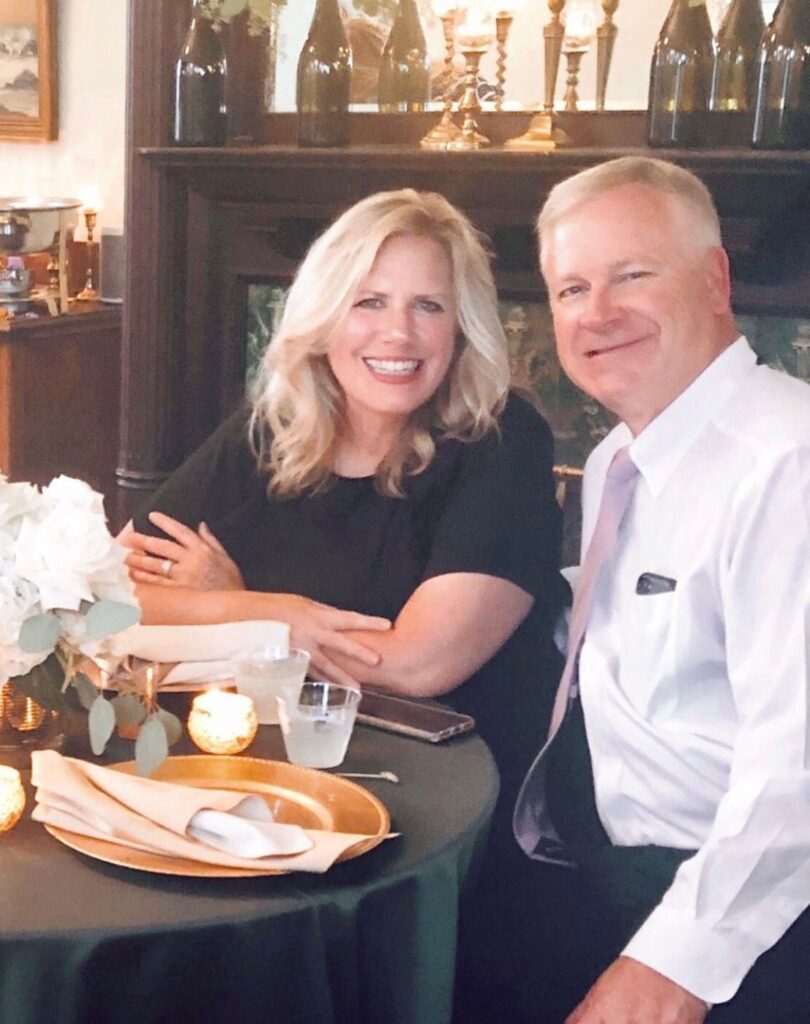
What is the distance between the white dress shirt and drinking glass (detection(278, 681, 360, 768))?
35 cm

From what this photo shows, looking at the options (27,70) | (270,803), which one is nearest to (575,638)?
(270,803)

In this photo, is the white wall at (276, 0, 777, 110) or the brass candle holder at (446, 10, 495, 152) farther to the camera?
the white wall at (276, 0, 777, 110)

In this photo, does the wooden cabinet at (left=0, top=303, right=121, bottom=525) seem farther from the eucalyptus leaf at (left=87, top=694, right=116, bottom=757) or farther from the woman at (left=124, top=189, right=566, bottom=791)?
the eucalyptus leaf at (left=87, top=694, right=116, bottom=757)

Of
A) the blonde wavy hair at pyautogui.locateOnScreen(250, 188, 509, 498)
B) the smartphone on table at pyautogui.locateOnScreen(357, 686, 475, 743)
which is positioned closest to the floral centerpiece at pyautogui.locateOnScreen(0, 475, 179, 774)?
the smartphone on table at pyautogui.locateOnScreen(357, 686, 475, 743)

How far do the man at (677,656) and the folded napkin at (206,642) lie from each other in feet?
1.25

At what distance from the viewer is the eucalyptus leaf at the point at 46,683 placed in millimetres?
1180

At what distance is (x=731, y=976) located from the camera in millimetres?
1264

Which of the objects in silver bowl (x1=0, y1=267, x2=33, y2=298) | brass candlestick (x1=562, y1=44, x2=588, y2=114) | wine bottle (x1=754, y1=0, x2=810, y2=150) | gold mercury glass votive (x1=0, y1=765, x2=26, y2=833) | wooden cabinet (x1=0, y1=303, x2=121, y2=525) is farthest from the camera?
silver bowl (x1=0, y1=267, x2=33, y2=298)

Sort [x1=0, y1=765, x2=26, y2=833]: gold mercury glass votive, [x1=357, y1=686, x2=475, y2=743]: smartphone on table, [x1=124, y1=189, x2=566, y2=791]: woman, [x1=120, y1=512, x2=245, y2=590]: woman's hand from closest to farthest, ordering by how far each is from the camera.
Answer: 1. [x1=0, y1=765, x2=26, y2=833]: gold mercury glass votive
2. [x1=357, y1=686, x2=475, y2=743]: smartphone on table
3. [x1=124, y1=189, x2=566, y2=791]: woman
4. [x1=120, y1=512, x2=245, y2=590]: woman's hand

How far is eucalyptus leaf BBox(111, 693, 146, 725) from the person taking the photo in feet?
4.06

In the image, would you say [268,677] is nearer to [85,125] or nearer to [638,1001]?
[638,1001]

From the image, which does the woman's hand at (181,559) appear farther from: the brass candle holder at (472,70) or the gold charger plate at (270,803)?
the brass candle holder at (472,70)

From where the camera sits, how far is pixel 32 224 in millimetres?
3420

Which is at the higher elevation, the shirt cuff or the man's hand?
A: the shirt cuff
